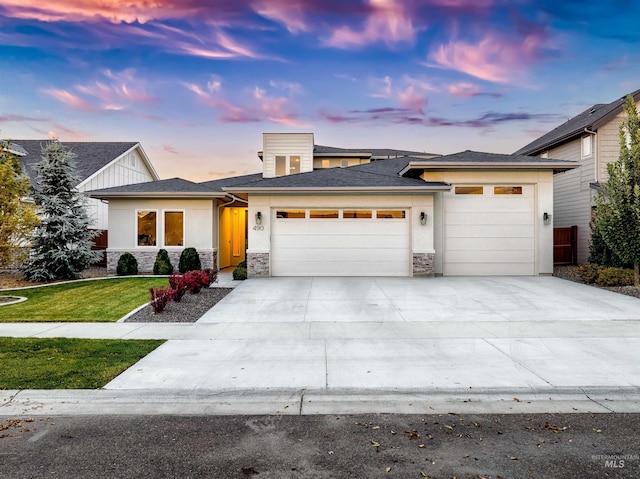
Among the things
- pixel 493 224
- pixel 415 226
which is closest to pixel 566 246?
pixel 493 224

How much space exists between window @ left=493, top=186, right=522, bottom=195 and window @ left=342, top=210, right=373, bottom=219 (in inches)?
183

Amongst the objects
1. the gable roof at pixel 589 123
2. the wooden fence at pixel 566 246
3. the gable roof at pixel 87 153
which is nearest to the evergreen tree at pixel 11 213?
the gable roof at pixel 87 153

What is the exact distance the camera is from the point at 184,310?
8648 mm

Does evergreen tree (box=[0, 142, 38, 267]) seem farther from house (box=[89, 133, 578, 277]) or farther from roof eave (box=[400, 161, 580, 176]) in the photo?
roof eave (box=[400, 161, 580, 176])

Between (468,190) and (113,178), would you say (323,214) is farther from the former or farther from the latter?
(113,178)

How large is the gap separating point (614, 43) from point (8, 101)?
97.9 feet

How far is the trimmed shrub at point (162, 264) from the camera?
14.6 metres

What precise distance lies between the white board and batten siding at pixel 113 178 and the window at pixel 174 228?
5869 mm

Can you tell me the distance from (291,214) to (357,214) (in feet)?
7.92

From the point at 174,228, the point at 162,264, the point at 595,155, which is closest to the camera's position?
the point at 162,264

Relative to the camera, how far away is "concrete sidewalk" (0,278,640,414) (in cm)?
416

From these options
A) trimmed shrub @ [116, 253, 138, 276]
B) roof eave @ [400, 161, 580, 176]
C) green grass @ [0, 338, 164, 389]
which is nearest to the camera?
green grass @ [0, 338, 164, 389]

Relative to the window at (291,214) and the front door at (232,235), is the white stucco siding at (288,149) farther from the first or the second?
the window at (291,214)

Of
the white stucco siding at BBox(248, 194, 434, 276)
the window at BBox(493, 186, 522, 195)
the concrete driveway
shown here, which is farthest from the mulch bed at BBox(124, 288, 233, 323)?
the window at BBox(493, 186, 522, 195)
